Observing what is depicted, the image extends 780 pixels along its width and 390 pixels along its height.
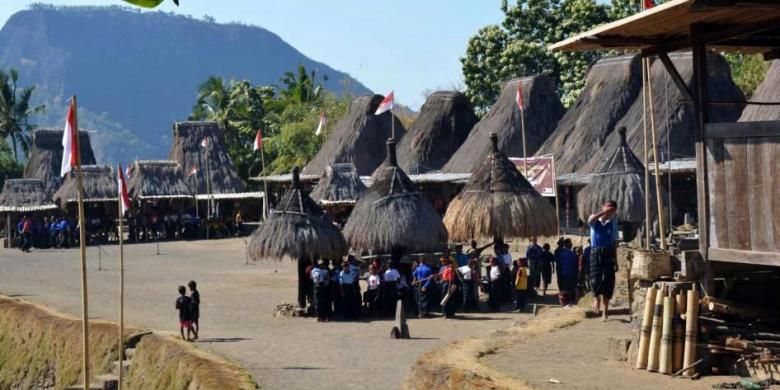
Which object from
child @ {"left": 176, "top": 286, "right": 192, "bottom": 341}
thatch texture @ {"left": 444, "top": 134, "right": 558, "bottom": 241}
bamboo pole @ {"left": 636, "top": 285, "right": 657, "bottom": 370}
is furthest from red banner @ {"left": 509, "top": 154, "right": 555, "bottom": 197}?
bamboo pole @ {"left": 636, "top": 285, "right": 657, "bottom": 370}

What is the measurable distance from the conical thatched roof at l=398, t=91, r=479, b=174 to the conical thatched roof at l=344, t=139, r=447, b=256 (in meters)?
20.5

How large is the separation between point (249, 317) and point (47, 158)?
1341 inches

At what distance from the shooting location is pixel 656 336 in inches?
472

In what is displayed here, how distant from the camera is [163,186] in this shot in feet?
161

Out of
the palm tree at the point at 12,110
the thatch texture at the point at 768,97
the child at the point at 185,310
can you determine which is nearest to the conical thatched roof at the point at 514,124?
the thatch texture at the point at 768,97

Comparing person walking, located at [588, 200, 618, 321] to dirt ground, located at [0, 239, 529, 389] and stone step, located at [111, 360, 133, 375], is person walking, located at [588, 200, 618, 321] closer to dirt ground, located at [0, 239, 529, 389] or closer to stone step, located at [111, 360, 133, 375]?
dirt ground, located at [0, 239, 529, 389]

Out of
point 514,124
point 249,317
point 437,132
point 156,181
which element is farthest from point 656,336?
point 156,181

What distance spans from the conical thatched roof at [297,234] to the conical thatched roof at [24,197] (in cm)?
2728

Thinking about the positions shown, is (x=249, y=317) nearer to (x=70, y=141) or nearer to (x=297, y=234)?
(x=297, y=234)

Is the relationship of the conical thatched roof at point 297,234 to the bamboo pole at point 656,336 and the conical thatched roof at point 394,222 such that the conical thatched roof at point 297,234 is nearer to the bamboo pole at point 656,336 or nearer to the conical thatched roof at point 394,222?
the conical thatched roof at point 394,222

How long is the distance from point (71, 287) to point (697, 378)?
20.3m

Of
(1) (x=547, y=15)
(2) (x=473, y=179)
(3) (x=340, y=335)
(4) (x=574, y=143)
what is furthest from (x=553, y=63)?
(3) (x=340, y=335)

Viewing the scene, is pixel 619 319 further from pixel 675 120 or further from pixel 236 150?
pixel 236 150

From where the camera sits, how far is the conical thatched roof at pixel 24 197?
47.2 metres
